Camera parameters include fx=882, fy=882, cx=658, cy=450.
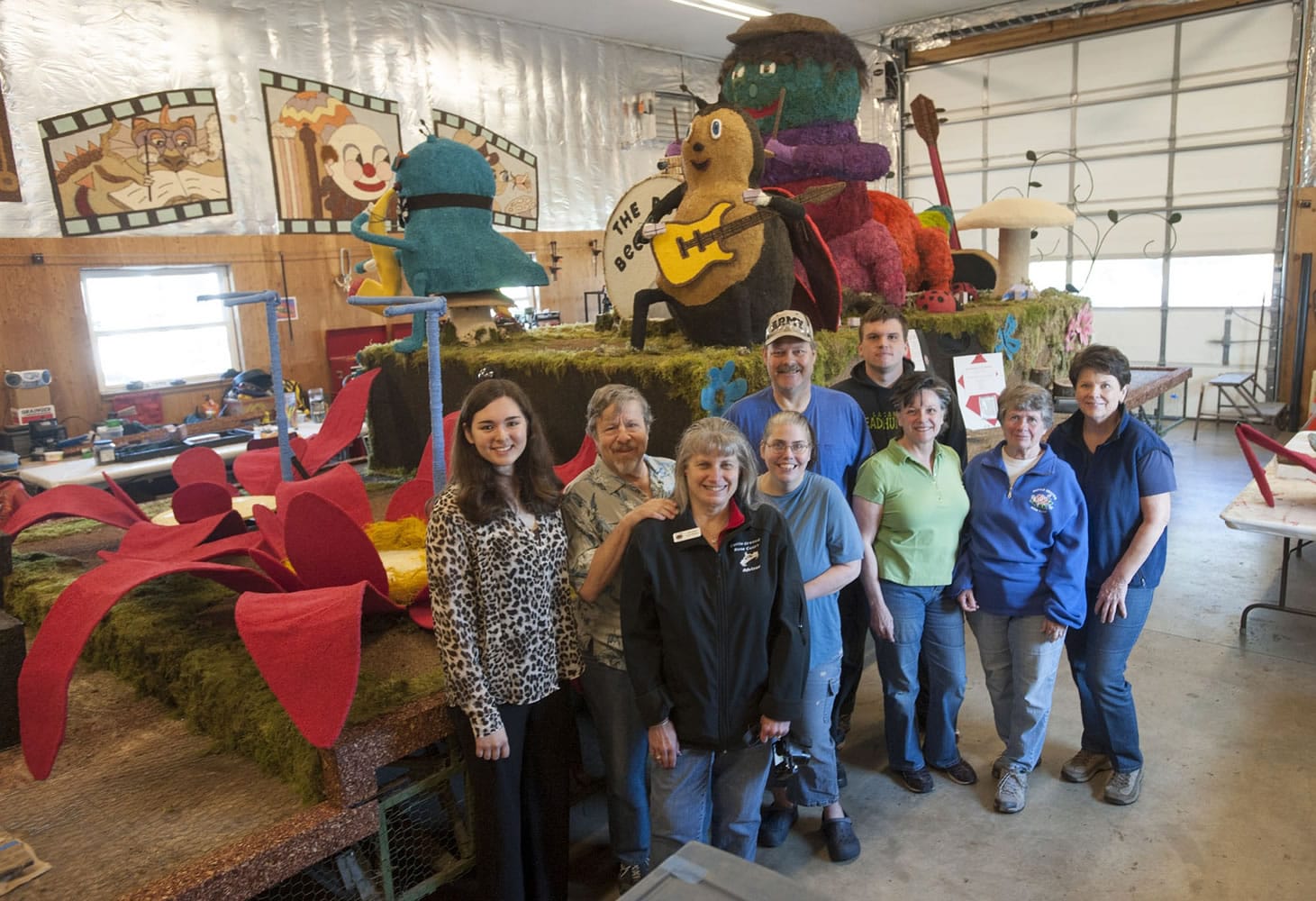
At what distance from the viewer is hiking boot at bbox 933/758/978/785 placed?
2.41m

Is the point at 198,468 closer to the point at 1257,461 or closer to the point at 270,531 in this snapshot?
the point at 270,531

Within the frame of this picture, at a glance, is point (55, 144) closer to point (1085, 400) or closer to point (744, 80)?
point (744, 80)

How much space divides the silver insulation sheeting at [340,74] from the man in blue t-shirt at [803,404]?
5.11m

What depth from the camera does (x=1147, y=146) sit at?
26.9 feet

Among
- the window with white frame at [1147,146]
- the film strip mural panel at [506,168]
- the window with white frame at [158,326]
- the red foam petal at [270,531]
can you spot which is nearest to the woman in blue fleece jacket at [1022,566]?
the red foam petal at [270,531]

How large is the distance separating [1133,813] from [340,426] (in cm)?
257

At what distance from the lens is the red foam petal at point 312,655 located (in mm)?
1544

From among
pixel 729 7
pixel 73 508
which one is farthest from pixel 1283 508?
pixel 729 7

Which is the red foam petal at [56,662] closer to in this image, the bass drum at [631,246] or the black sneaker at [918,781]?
the black sneaker at [918,781]

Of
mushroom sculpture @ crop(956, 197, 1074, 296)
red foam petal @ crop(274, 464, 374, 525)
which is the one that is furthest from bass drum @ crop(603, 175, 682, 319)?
mushroom sculpture @ crop(956, 197, 1074, 296)

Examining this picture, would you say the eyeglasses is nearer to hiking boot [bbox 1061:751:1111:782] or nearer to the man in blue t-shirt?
the man in blue t-shirt

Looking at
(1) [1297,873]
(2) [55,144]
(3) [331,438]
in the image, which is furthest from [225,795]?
(2) [55,144]

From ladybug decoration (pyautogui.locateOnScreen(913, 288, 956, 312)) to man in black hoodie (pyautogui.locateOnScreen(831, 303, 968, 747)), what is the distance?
1.59 meters

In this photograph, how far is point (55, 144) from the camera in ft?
17.2
